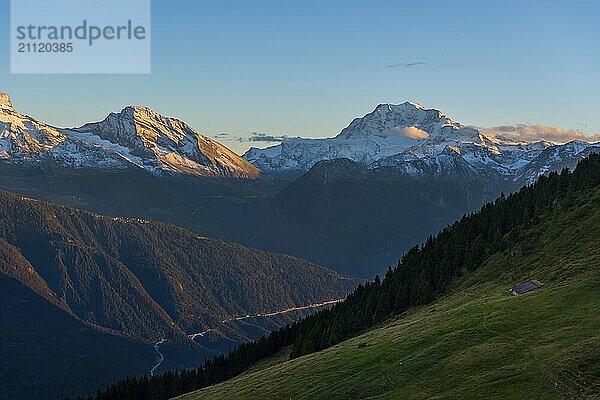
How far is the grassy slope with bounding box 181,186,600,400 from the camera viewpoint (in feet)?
211

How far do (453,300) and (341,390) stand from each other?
4567 cm

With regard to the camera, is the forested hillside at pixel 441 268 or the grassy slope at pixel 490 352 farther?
the forested hillside at pixel 441 268

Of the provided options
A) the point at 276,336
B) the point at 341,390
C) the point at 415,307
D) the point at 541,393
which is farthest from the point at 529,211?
the point at 541,393

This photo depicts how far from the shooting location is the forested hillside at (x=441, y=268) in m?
136

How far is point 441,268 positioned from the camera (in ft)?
497

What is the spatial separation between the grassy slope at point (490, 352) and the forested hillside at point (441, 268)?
1428cm

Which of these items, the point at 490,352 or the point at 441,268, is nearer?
the point at 490,352

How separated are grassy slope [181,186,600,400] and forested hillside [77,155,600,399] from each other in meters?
14.3

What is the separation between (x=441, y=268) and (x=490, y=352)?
260ft

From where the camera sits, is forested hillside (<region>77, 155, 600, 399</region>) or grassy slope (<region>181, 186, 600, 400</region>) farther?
forested hillside (<region>77, 155, 600, 399</region>)

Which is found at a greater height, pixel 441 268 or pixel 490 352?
pixel 490 352

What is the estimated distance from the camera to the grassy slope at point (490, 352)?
2534 inches

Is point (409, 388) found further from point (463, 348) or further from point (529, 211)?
point (529, 211)

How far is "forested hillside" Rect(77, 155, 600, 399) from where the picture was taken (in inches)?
5349
